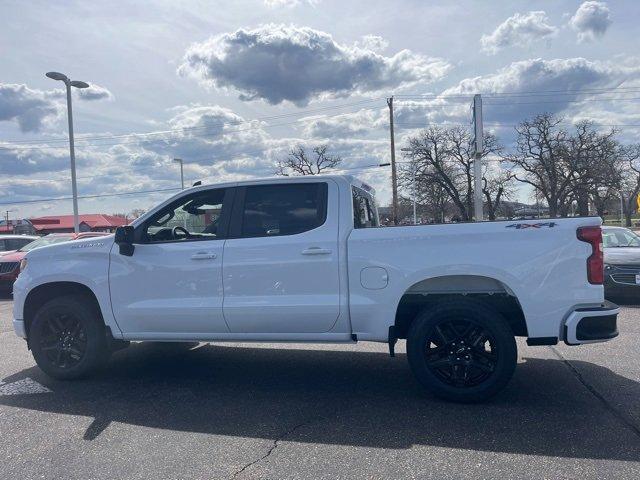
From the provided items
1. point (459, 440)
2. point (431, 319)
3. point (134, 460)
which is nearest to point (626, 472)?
point (459, 440)

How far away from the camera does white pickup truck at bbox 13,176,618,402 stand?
188 inches

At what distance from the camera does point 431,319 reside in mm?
4926

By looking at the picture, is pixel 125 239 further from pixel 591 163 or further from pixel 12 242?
pixel 591 163

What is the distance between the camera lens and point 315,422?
15.3 feet

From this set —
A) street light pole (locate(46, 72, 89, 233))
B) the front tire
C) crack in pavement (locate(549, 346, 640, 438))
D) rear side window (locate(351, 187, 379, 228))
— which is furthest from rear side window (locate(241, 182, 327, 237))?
street light pole (locate(46, 72, 89, 233))

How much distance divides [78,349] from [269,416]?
93.9 inches

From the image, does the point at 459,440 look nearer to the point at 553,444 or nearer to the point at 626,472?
the point at 553,444

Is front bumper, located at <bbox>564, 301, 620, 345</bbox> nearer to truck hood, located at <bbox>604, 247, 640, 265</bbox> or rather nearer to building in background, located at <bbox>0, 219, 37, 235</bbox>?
truck hood, located at <bbox>604, 247, 640, 265</bbox>

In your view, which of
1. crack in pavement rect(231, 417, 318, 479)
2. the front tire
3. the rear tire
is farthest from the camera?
the rear tire

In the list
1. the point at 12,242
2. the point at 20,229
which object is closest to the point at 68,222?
the point at 20,229

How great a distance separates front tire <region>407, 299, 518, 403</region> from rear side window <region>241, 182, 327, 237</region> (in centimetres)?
136

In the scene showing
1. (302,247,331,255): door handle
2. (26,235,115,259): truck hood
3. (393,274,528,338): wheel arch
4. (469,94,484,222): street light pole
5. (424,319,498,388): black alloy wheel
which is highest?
(469,94,484,222): street light pole

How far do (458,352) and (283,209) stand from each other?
6.80ft

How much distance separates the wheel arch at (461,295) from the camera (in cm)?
504
